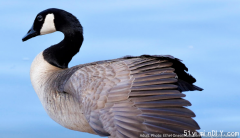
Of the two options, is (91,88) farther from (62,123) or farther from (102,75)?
(62,123)

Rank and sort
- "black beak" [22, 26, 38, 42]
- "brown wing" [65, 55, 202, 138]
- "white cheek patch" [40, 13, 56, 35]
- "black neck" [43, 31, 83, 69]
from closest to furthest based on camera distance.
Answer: "brown wing" [65, 55, 202, 138], "black neck" [43, 31, 83, 69], "white cheek patch" [40, 13, 56, 35], "black beak" [22, 26, 38, 42]

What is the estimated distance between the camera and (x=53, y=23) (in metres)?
6.12

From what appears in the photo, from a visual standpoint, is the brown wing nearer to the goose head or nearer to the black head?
the goose head

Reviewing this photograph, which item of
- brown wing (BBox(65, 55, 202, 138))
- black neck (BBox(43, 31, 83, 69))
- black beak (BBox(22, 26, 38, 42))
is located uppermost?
black beak (BBox(22, 26, 38, 42))

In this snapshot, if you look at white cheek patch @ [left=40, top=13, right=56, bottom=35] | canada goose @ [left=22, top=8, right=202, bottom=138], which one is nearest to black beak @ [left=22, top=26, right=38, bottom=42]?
white cheek patch @ [left=40, top=13, right=56, bottom=35]

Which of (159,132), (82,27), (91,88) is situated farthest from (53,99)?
(159,132)

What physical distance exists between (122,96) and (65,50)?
6.32 ft

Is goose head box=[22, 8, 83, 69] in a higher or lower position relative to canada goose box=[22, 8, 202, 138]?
higher

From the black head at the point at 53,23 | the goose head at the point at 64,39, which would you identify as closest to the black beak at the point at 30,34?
the black head at the point at 53,23

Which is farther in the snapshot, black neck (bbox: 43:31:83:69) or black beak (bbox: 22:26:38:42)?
black beak (bbox: 22:26:38:42)

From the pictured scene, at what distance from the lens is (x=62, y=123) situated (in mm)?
5273

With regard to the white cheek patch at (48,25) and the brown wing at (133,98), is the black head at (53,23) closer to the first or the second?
the white cheek patch at (48,25)

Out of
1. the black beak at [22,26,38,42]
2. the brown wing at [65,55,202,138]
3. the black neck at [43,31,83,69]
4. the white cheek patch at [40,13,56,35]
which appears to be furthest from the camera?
the black beak at [22,26,38,42]

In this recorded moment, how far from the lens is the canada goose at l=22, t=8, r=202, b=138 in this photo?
13.6 feet
